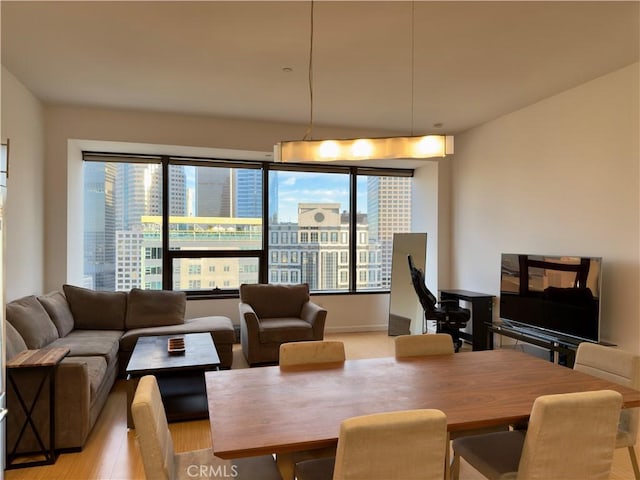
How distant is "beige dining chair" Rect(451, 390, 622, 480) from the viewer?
152 centimetres

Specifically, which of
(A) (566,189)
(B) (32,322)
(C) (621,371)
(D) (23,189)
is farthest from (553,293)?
(D) (23,189)

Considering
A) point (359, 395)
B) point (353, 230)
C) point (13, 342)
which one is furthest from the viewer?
point (353, 230)

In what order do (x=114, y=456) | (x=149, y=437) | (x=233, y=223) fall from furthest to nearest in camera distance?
(x=233, y=223) < (x=114, y=456) < (x=149, y=437)

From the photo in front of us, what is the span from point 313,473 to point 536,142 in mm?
4254

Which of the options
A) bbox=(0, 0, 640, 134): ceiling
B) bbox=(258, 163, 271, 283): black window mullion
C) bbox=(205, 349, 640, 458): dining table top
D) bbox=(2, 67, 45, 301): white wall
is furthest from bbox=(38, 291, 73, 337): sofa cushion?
bbox=(205, 349, 640, 458): dining table top

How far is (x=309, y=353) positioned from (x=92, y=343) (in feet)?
7.95

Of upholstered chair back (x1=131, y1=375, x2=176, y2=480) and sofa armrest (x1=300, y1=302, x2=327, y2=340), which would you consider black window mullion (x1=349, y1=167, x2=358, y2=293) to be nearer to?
sofa armrest (x1=300, y1=302, x2=327, y2=340)

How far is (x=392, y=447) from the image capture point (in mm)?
1332

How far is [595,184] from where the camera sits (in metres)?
3.84

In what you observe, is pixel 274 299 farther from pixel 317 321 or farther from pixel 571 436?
pixel 571 436

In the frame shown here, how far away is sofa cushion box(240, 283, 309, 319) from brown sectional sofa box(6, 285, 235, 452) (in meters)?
0.56

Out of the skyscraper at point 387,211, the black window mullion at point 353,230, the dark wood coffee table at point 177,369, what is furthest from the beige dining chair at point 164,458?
the skyscraper at point 387,211

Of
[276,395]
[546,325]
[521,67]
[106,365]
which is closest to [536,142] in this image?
[521,67]

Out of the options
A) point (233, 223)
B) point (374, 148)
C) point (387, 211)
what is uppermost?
point (374, 148)
